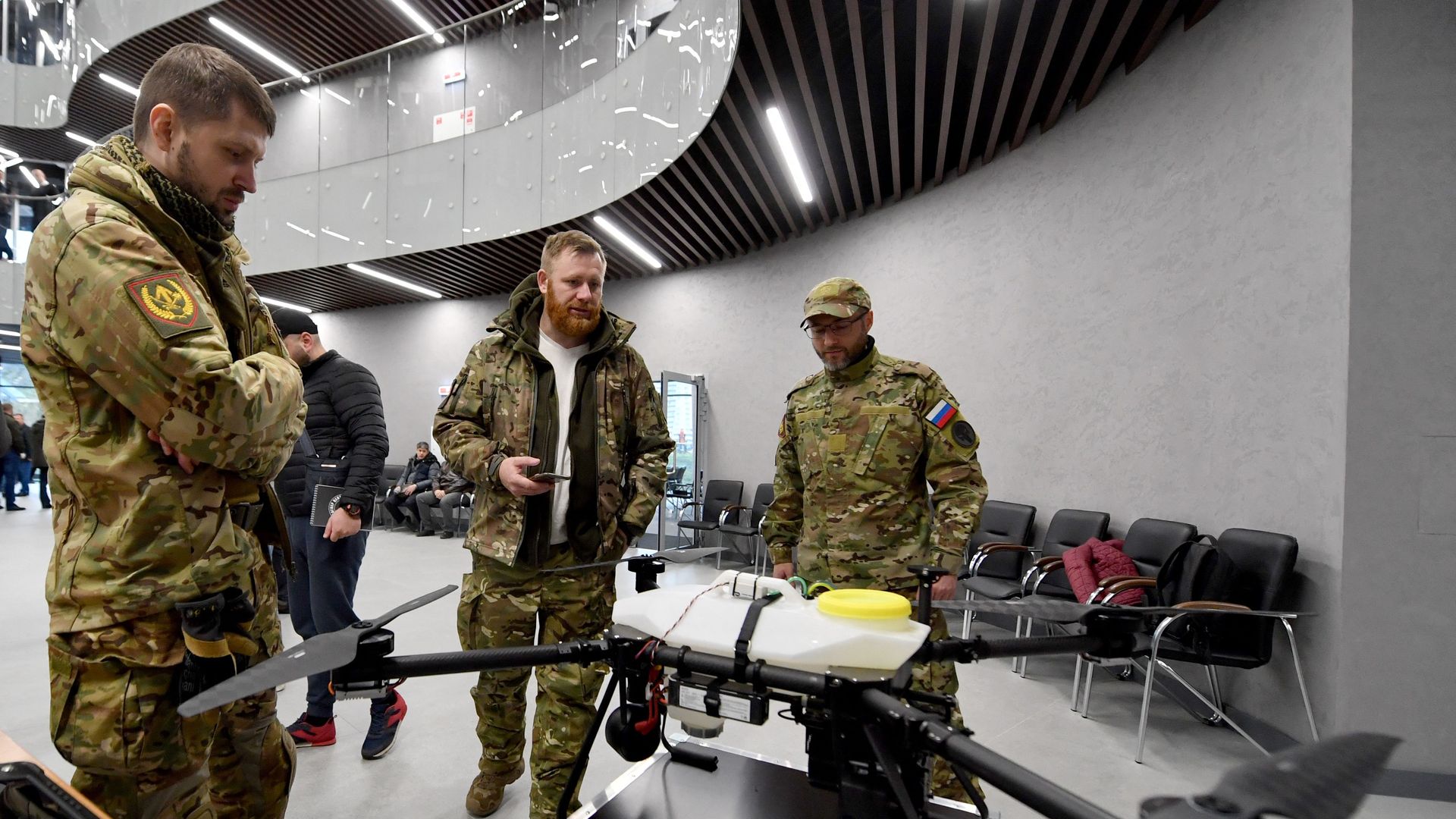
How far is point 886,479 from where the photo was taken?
1.87 metres

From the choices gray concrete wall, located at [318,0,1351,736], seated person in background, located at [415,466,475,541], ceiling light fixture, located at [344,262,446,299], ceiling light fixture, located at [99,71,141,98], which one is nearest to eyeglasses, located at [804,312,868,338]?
gray concrete wall, located at [318,0,1351,736]

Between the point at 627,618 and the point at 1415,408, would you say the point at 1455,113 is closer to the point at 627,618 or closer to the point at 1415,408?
the point at 1415,408

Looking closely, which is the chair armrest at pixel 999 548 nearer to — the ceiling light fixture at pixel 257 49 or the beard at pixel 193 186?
the beard at pixel 193 186

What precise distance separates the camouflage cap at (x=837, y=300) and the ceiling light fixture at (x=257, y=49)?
31.2 ft

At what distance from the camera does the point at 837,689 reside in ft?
2.30

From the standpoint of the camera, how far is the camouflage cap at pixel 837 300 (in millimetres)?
1834

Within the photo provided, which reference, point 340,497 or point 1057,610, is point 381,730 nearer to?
point 340,497

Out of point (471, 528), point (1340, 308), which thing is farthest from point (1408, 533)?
point (471, 528)

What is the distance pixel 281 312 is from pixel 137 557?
1688 millimetres

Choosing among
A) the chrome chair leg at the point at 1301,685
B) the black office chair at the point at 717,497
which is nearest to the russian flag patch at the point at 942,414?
the chrome chair leg at the point at 1301,685

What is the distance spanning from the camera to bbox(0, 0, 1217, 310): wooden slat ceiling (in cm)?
324

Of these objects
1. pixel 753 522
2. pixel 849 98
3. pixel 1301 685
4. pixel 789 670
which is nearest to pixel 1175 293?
pixel 1301 685

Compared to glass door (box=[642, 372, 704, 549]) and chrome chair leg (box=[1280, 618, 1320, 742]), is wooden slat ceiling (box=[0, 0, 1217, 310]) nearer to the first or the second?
glass door (box=[642, 372, 704, 549])

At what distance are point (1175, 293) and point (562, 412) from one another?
317 centimetres
